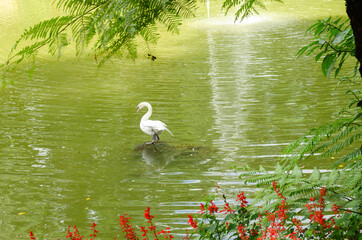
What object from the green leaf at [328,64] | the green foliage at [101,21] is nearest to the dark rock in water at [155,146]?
the green foliage at [101,21]

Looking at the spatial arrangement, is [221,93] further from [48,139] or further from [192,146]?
[48,139]

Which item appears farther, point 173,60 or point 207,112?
point 173,60

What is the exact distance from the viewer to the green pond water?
5.54 meters

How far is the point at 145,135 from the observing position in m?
7.89

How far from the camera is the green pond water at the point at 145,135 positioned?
18.2 feet

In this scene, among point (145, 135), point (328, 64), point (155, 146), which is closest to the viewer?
point (328, 64)

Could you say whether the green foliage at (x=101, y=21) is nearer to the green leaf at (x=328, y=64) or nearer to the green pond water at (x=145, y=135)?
the green leaf at (x=328, y=64)

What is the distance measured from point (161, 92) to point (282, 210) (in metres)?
7.96

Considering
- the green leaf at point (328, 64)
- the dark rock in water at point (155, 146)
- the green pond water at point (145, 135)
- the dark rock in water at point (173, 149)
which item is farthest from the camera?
the dark rock in water at point (155, 146)

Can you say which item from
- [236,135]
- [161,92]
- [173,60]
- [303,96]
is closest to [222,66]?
[173,60]

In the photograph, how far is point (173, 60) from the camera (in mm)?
Answer: 12578

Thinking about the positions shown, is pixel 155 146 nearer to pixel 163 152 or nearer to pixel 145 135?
pixel 163 152

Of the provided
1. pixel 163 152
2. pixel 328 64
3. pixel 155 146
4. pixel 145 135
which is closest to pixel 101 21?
pixel 328 64

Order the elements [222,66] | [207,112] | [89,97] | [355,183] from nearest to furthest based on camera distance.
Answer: [355,183] < [207,112] < [89,97] < [222,66]
